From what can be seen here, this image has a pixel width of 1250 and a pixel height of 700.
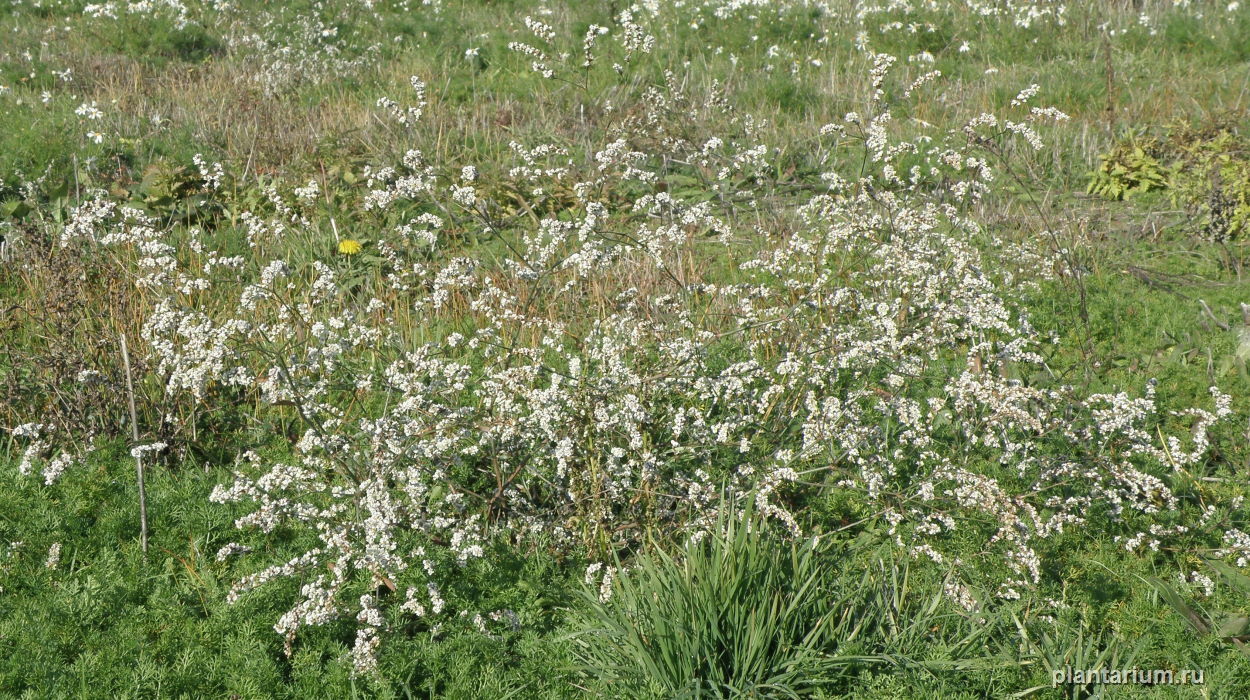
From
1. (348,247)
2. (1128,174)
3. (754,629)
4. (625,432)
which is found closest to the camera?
(754,629)

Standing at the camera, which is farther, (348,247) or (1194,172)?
(1194,172)

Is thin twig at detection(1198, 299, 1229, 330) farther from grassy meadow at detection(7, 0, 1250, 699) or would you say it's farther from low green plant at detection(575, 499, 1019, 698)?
low green plant at detection(575, 499, 1019, 698)

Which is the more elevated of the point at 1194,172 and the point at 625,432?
the point at 625,432

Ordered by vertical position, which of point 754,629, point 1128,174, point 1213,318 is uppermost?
point 754,629

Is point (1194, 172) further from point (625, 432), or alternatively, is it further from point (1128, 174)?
point (625, 432)

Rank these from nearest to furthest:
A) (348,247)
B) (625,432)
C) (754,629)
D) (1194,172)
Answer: (754,629), (625,432), (348,247), (1194,172)

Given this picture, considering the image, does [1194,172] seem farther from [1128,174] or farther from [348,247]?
[348,247]

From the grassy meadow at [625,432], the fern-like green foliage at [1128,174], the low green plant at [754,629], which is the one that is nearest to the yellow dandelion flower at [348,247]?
the grassy meadow at [625,432]

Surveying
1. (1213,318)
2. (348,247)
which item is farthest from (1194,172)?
(348,247)

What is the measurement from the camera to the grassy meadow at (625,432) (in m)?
3.18

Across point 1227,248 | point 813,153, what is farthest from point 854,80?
point 1227,248

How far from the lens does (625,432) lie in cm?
375

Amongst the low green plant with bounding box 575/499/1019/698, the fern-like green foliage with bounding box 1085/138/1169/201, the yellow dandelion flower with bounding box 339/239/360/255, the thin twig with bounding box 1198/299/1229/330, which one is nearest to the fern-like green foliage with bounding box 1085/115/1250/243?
the fern-like green foliage with bounding box 1085/138/1169/201

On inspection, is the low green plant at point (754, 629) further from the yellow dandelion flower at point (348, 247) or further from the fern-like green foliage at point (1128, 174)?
the fern-like green foliage at point (1128, 174)
